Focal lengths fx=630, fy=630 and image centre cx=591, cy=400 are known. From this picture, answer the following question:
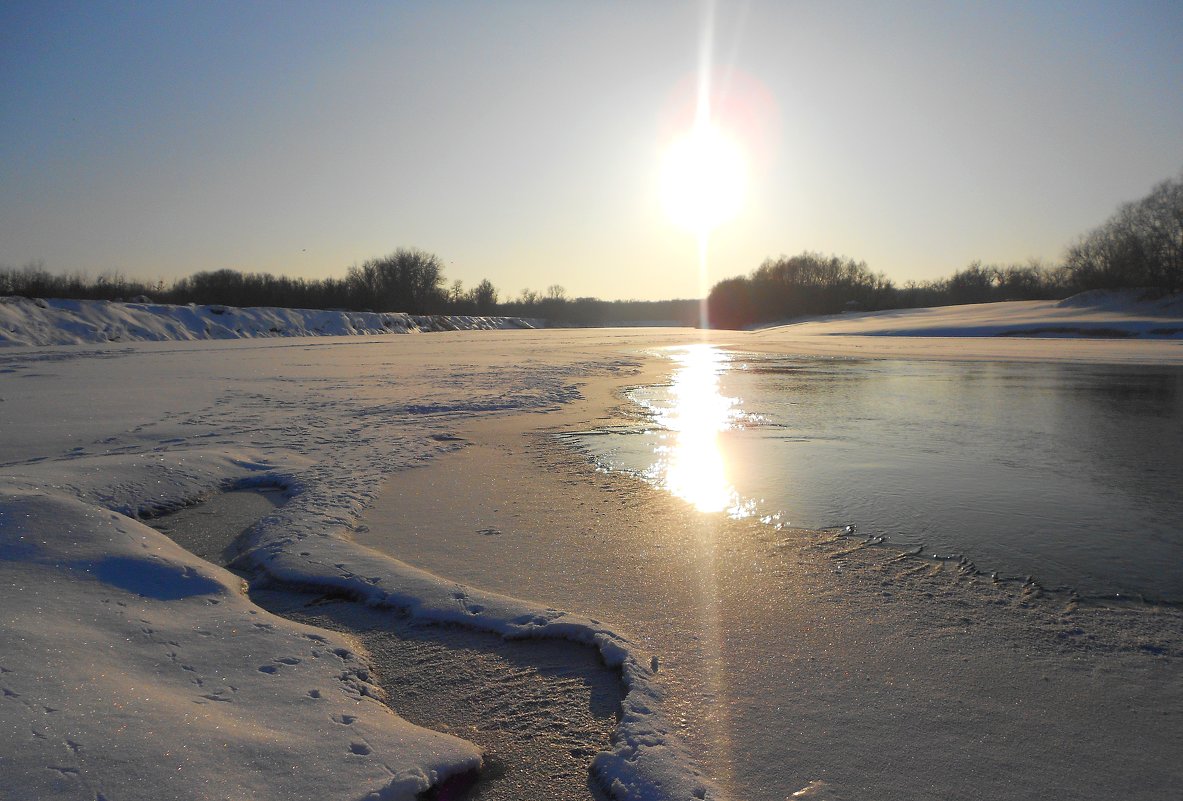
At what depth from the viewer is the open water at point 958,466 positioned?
131 inches

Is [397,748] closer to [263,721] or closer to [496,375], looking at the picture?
[263,721]

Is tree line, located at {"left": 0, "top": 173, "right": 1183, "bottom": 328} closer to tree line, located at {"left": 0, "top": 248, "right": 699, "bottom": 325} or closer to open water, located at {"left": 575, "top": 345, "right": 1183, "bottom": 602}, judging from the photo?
tree line, located at {"left": 0, "top": 248, "right": 699, "bottom": 325}

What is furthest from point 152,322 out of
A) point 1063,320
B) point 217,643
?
point 1063,320

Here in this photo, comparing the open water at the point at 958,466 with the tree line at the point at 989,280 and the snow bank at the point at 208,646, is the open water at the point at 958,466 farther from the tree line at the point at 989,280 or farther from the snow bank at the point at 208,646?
the tree line at the point at 989,280

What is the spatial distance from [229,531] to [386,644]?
1890 millimetres

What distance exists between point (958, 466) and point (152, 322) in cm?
3047

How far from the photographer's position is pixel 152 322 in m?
26.5

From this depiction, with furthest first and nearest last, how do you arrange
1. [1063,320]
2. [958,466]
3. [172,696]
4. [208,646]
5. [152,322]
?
1. [1063,320]
2. [152,322]
3. [958,466]
4. [208,646]
5. [172,696]

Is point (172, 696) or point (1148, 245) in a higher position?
point (1148, 245)

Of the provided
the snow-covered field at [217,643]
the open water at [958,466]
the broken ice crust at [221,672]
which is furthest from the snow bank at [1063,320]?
the broken ice crust at [221,672]

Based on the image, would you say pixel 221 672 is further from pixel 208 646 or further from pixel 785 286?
pixel 785 286

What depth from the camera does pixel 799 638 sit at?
2.41 metres

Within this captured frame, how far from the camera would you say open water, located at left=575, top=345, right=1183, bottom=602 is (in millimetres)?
3318

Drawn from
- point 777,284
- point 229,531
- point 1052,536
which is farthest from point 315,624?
point 777,284
